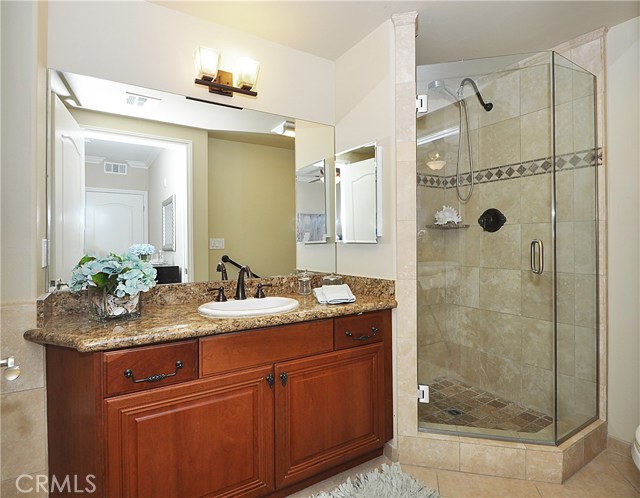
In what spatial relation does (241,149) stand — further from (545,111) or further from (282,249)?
(545,111)

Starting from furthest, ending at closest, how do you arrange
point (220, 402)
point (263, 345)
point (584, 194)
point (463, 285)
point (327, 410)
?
point (463, 285) < point (584, 194) < point (327, 410) < point (263, 345) < point (220, 402)

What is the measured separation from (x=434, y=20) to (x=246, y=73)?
112cm

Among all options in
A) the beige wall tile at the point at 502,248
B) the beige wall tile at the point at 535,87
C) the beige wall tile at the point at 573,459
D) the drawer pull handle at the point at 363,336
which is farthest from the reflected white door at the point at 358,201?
the beige wall tile at the point at 573,459

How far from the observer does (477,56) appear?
238 cm

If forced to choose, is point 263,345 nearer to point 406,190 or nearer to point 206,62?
point 406,190

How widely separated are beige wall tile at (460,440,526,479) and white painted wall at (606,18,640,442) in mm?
736

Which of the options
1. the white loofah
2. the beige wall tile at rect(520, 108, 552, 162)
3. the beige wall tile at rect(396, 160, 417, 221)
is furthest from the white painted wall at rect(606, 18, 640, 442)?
the beige wall tile at rect(396, 160, 417, 221)

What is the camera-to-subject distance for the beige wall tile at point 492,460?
5.88 feet

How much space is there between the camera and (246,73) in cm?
201

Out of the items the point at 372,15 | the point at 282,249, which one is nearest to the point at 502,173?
the point at 372,15

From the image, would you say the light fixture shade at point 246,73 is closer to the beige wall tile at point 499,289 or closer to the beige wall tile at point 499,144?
the beige wall tile at point 499,144

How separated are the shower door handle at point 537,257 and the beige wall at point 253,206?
1.53 meters

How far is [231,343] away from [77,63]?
59.7 inches

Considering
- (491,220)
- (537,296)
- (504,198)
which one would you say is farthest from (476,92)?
(537,296)
